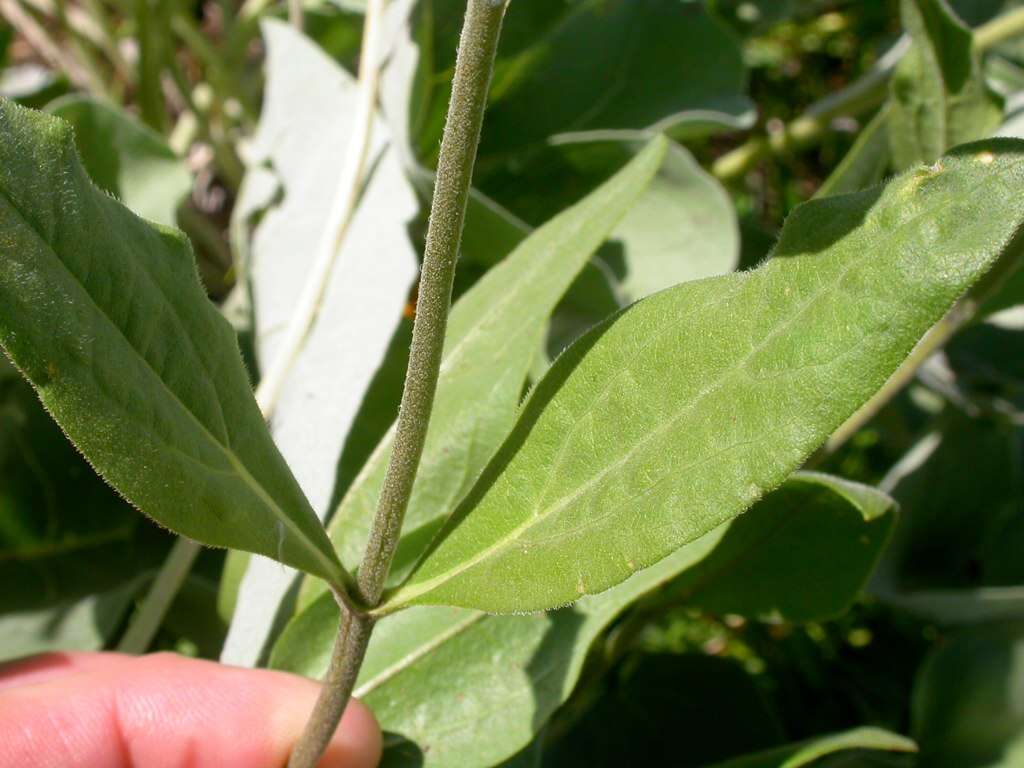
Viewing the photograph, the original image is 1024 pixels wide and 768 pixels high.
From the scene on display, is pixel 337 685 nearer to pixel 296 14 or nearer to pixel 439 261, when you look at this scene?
pixel 439 261

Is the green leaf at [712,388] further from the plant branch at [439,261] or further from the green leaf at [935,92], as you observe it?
the green leaf at [935,92]

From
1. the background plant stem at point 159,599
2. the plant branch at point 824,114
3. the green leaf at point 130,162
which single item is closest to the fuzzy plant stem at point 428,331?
the background plant stem at point 159,599

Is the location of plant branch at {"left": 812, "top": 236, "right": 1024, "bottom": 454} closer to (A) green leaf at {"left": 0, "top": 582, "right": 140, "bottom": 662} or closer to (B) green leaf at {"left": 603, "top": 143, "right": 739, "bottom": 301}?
(B) green leaf at {"left": 603, "top": 143, "right": 739, "bottom": 301}

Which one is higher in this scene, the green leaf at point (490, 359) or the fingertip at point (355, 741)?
the green leaf at point (490, 359)

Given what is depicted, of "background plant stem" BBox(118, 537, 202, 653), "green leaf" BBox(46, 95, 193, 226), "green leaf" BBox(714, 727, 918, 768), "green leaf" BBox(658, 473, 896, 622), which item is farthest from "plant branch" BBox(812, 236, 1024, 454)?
"green leaf" BBox(46, 95, 193, 226)

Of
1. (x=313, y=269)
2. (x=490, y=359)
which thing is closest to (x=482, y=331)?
(x=490, y=359)

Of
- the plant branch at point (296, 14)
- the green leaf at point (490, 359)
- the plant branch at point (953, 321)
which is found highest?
the plant branch at point (296, 14)
